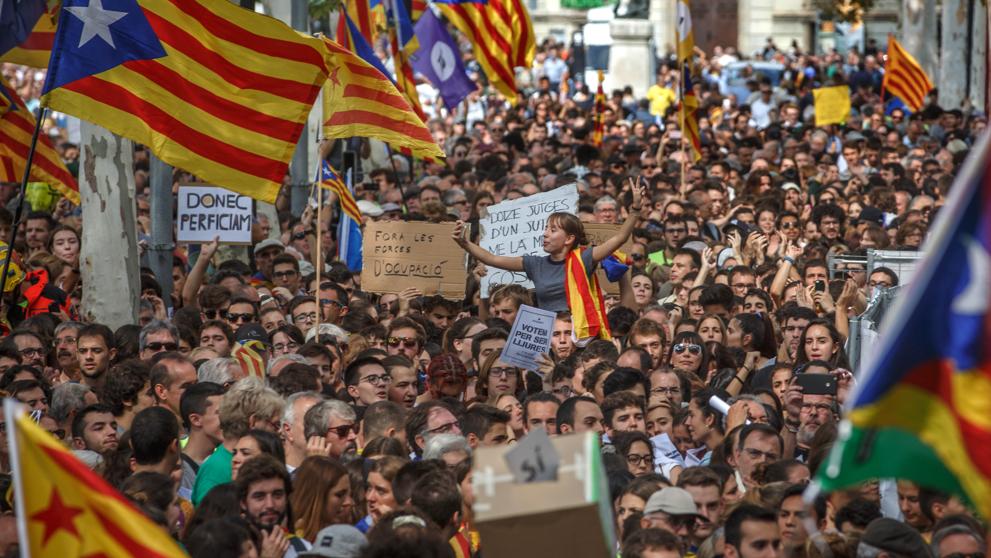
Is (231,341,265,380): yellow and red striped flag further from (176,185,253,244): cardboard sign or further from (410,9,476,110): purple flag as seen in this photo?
(410,9,476,110): purple flag

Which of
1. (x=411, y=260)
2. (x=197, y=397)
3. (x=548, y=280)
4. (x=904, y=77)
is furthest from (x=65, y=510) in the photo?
(x=904, y=77)

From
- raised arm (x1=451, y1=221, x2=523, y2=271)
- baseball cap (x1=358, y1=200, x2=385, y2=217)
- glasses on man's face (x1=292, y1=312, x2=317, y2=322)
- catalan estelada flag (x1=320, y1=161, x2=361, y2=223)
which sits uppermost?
catalan estelada flag (x1=320, y1=161, x2=361, y2=223)

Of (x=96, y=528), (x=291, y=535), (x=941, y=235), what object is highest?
(x=941, y=235)

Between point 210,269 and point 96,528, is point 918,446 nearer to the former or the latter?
point 96,528

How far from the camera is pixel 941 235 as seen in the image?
3.80 meters

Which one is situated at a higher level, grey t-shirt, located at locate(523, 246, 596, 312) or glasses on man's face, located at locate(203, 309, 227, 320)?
grey t-shirt, located at locate(523, 246, 596, 312)

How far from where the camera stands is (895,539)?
6086 mm

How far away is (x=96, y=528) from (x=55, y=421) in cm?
427

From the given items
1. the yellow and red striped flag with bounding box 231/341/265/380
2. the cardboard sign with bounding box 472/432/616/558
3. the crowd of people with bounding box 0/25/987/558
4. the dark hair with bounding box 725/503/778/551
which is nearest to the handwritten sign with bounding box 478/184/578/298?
the crowd of people with bounding box 0/25/987/558

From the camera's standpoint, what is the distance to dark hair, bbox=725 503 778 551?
6336 millimetres

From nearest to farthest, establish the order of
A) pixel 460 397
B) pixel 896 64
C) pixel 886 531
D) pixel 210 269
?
1. pixel 886 531
2. pixel 460 397
3. pixel 210 269
4. pixel 896 64

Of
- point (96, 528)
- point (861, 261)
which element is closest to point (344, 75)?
point (861, 261)

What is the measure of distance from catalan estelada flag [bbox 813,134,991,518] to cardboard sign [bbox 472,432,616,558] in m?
0.81

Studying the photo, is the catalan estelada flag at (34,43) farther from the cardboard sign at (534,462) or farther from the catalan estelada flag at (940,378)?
the catalan estelada flag at (940,378)
